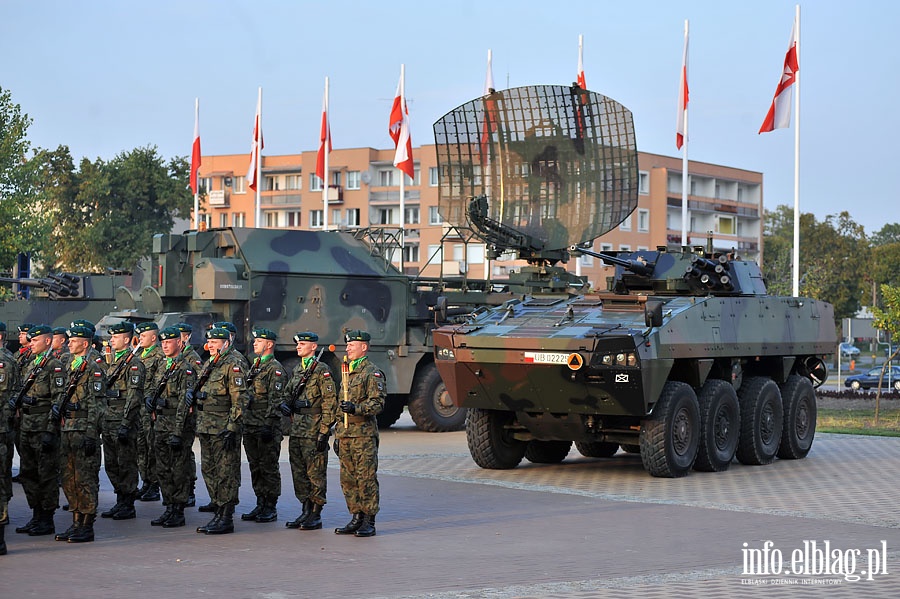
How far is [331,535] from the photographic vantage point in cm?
1087

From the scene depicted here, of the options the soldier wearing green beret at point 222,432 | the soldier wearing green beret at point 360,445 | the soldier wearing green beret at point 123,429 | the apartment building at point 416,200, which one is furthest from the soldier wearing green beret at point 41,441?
the apartment building at point 416,200

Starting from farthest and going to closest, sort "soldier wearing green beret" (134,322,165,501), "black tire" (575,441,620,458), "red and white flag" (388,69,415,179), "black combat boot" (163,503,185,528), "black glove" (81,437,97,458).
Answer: "red and white flag" (388,69,415,179) → "black tire" (575,441,620,458) → "soldier wearing green beret" (134,322,165,501) → "black combat boot" (163,503,185,528) → "black glove" (81,437,97,458)

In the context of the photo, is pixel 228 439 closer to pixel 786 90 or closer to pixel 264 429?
pixel 264 429

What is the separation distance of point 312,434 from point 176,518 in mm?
1371

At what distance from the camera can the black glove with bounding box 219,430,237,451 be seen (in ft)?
35.9

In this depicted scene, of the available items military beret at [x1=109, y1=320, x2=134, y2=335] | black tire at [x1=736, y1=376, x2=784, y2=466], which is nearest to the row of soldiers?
military beret at [x1=109, y1=320, x2=134, y2=335]

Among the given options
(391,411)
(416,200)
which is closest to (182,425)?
(391,411)

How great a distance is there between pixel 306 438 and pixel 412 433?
10557mm

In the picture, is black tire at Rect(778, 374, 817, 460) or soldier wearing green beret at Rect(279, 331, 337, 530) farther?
black tire at Rect(778, 374, 817, 460)

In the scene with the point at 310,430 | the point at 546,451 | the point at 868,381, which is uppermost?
Result: the point at 310,430

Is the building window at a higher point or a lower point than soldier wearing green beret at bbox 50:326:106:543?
higher

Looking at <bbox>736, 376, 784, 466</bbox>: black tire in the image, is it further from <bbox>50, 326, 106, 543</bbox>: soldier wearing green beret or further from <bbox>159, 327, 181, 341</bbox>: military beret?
<bbox>50, 326, 106, 543</bbox>: soldier wearing green beret

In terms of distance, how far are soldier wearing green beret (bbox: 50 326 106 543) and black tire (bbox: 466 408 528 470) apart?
5.89m

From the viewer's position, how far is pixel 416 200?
2795 inches
